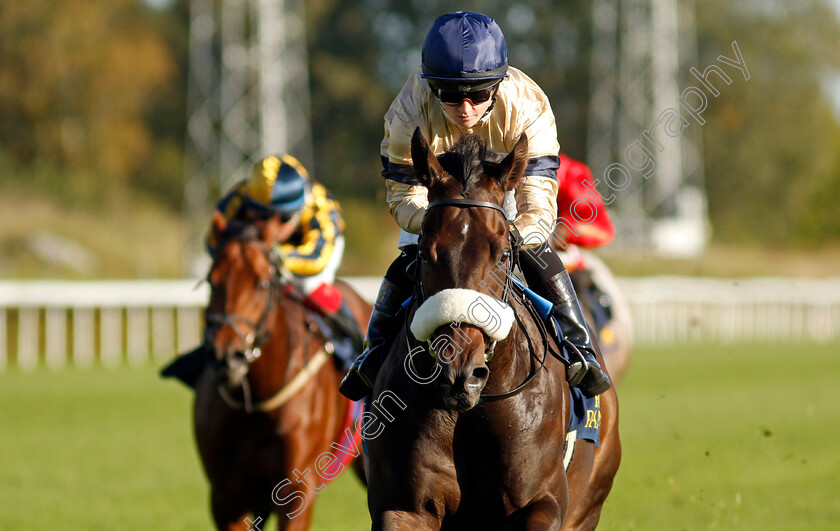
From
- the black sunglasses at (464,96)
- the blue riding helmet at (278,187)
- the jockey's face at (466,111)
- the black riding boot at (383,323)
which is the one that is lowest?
the black riding boot at (383,323)

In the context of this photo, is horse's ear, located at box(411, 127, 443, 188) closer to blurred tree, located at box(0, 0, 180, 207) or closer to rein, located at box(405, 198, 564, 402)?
rein, located at box(405, 198, 564, 402)

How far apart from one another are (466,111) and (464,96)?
0.18ft

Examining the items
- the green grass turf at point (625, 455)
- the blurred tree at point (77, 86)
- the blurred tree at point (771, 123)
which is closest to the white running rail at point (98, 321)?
the green grass turf at point (625, 455)

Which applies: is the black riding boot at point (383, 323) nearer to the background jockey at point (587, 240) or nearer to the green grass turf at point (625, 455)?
the green grass turf at point (625, 455)

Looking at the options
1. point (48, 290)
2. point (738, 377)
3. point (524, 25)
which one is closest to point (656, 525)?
point (738, 377)

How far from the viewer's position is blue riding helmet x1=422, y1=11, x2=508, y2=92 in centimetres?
415

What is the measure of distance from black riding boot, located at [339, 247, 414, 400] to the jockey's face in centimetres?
57

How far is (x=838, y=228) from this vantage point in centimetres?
4175

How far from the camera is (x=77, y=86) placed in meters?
37.4

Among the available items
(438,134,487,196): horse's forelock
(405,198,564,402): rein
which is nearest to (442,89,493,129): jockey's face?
(438,134,487,196): horse's forelock

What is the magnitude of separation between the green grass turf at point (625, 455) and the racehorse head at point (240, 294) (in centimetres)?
194

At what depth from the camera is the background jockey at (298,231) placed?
22.4ft

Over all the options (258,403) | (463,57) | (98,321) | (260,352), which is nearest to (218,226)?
(260,352)

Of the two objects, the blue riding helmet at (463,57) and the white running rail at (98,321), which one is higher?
the blue riding helmet at (463,57)
